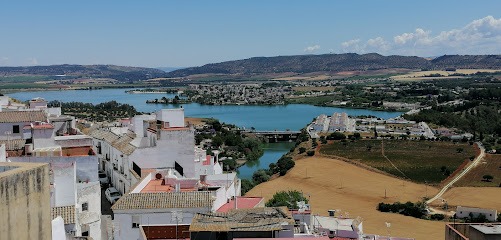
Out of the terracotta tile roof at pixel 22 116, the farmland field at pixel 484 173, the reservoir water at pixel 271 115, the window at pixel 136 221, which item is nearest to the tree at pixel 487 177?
the farmland field at pixel 484 173

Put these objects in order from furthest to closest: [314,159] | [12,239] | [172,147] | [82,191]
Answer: [314,159], [172,147], [82,191], [12,239]

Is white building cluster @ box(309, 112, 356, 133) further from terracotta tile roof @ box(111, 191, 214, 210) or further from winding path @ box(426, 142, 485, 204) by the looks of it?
terracotta tile roof @ box(111, 191, 214, 210)

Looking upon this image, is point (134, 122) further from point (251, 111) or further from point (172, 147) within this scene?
point (251, 111)

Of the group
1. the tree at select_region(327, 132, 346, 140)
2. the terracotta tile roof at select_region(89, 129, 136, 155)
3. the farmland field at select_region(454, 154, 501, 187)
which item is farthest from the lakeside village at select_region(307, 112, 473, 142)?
the terracotta tile roof at select_region(89, 129, 136, 155)

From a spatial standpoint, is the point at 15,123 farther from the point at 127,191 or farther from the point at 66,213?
the point at 66,213

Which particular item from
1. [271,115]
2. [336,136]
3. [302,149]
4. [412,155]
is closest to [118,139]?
[302,149]

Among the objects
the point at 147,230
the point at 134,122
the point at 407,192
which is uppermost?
the point at 134,122

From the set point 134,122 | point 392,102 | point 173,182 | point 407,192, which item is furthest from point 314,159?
point 392,102
